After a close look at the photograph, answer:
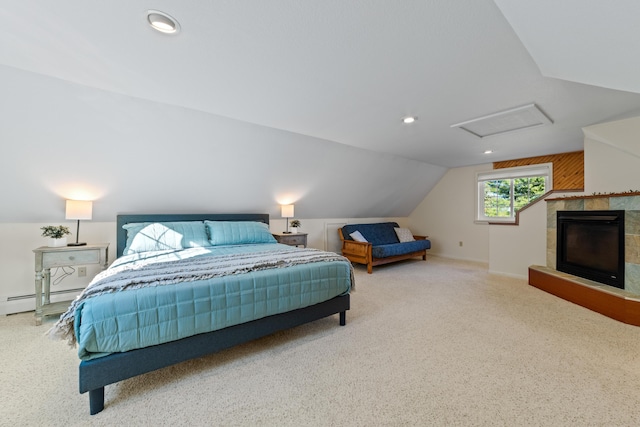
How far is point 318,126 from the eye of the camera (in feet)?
10.4

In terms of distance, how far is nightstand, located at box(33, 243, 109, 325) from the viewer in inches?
101

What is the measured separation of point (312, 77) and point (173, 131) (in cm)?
174

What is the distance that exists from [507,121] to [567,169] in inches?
99.0

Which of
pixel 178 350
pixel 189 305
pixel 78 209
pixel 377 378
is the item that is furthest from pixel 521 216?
pixel 78 209

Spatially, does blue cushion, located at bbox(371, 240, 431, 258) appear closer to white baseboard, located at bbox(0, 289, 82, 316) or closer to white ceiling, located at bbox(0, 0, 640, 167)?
white ceiling, located at bbox(0, 0, 640, 167)

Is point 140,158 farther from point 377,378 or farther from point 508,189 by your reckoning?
point 508,189

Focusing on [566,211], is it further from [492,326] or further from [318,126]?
[318,126]

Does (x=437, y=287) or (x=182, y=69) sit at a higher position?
(x=182, y=69)

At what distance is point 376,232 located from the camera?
5719 mm

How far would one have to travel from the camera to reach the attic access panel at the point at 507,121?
8.97ft

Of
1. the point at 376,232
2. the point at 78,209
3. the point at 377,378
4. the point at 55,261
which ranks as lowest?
the point at 377,378

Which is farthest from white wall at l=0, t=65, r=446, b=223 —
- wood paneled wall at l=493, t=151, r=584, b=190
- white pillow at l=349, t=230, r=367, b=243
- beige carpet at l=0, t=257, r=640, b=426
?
wood paneled wall at l=493, t=151, r=584, b=190

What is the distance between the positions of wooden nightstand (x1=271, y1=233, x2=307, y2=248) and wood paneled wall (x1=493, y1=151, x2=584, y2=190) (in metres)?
4.46

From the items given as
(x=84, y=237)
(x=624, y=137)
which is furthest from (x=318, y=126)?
(x=624, y=137)
